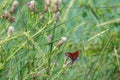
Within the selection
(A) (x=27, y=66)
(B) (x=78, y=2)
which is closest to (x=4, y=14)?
(A) (x=27, y=66)

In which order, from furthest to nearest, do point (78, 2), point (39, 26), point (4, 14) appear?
point (78, 2) → point (39, 26) → point (4, 14)

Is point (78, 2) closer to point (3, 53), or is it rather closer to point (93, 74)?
point (93, 74)

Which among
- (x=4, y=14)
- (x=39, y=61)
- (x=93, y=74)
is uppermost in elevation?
(x=4, y=14)

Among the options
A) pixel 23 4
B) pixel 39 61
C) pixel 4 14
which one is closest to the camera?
pixel 4 14

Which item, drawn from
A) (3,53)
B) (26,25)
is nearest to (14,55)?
(3,53)

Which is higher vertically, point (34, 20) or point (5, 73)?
point (34, 20)

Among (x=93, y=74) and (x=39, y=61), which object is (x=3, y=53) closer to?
(x=39, y=61)

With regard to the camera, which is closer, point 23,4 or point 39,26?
point 39,26

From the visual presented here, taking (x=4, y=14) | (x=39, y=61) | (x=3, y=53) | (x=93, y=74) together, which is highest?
(x=4, y=14)

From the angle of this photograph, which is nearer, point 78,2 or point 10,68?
point 10,68
